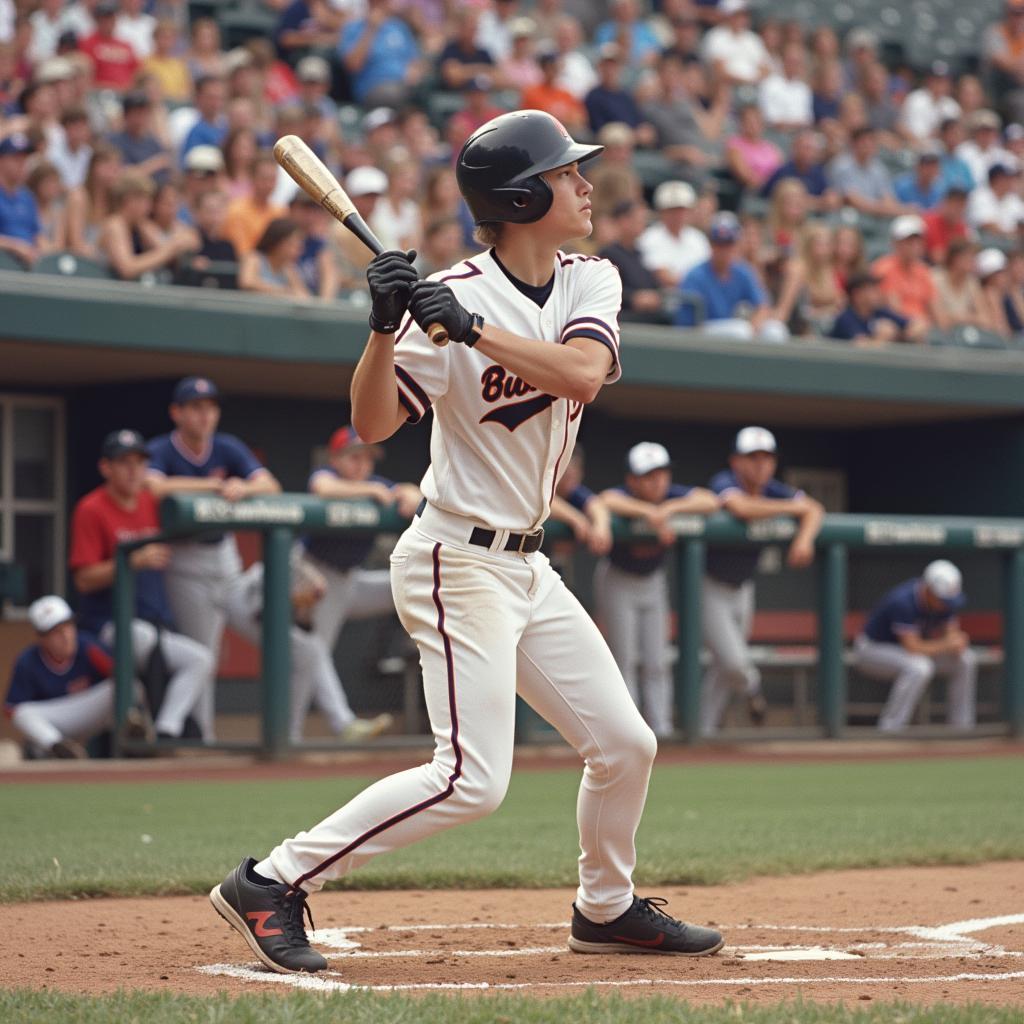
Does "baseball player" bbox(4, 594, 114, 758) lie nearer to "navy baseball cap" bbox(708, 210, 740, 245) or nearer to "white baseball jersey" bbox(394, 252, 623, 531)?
"navy baseball cap" bbox(708, 210, 740, 245)

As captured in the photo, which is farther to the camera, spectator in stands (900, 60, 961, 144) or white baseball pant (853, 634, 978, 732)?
spectator in stands (900, 60, 961, 144)

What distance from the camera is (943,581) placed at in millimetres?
10172

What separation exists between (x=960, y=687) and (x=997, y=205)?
5.80 meters

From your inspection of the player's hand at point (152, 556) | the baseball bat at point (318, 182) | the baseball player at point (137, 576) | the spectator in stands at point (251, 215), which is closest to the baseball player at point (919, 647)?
the baseball player at point (137, 576)

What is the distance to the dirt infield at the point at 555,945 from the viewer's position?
3.24m

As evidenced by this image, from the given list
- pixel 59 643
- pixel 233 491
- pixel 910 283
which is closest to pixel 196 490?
pixel 233 491

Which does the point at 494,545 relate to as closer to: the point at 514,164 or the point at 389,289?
the point at 389,289

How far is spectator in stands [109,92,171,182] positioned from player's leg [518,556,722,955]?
6981mm

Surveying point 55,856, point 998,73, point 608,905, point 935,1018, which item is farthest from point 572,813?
point 998,73

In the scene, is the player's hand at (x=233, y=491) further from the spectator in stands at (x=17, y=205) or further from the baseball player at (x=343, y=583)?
the spectator in stands at (x=17, y=205)

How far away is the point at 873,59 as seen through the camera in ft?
51.0

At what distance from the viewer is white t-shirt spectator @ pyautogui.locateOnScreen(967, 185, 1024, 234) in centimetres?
1455

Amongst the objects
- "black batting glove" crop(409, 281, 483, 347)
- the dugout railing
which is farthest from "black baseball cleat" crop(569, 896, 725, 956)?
the dugout railing

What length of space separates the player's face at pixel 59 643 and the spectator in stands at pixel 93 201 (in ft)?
6.82
